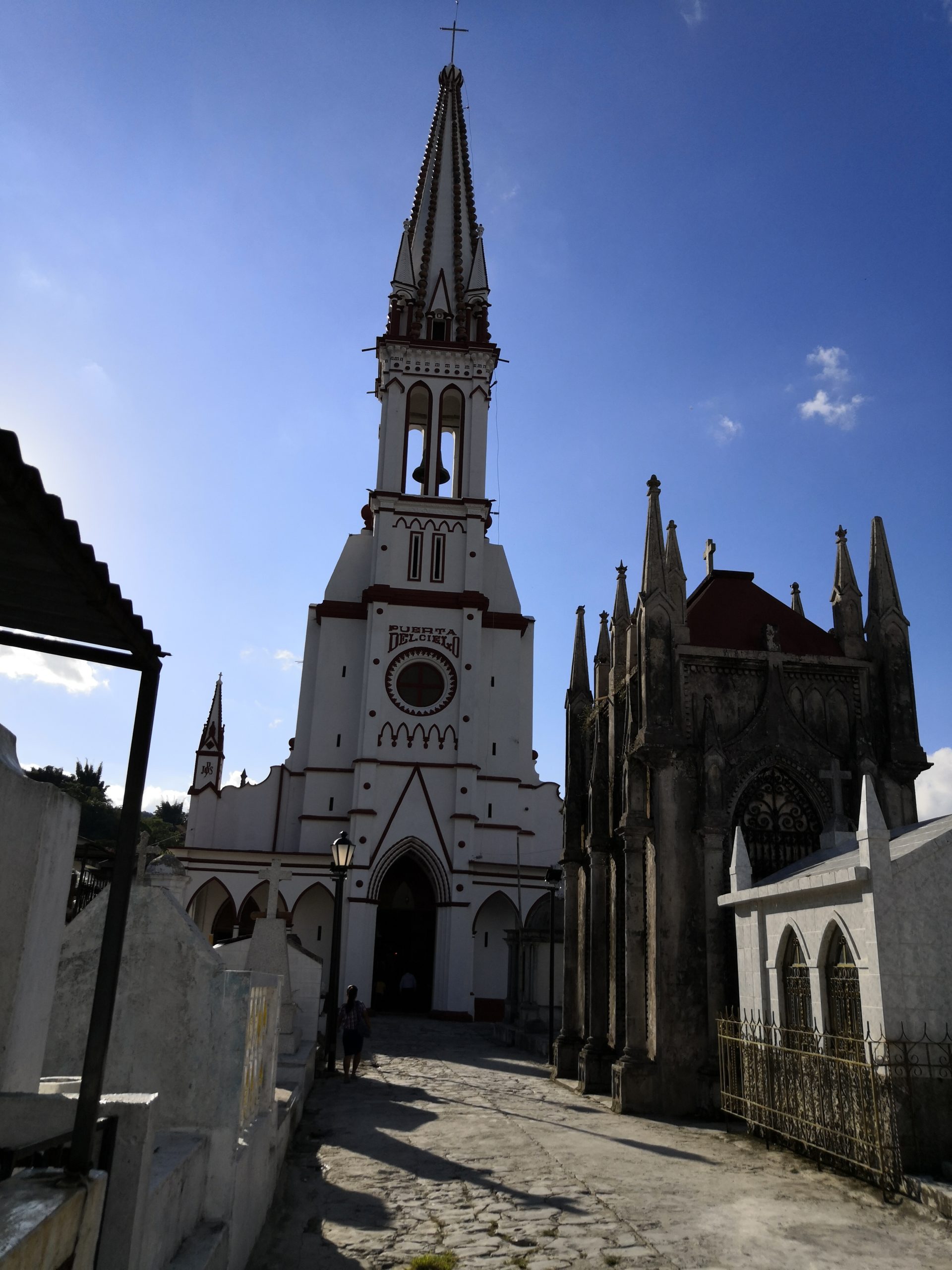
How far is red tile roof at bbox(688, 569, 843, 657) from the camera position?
50.5ft

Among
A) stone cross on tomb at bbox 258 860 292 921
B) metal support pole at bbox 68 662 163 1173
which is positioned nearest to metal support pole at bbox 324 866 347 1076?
stone cross on tomb at bbox 258 860 292 921

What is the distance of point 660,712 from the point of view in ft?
46.5

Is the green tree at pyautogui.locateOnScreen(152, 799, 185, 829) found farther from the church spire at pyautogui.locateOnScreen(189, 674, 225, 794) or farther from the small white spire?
the small white spire

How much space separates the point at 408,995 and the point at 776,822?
2106 centimetres

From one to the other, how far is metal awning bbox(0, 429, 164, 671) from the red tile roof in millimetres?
12300

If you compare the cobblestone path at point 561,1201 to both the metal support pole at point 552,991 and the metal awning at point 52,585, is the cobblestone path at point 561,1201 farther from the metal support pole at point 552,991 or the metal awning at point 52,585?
the metal support pole at point 552,991

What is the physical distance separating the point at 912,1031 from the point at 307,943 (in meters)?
26.9

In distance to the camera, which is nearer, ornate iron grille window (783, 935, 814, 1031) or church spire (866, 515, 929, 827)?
ornate iron grille window (783, 935, 814, 1031)

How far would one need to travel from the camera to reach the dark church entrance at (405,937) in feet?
105

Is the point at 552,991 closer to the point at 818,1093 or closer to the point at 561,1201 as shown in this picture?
the point at 818,1093

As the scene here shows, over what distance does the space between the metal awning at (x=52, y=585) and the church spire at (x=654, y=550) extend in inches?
480

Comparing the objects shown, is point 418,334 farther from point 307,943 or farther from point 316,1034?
point 316,1034

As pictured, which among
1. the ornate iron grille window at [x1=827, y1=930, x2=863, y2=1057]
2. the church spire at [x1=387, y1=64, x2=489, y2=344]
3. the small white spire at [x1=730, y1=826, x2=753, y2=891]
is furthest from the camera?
the church spire at [x1=387, y1=64, x2=489, y2=344]

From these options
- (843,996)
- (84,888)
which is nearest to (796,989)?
(843,996)
